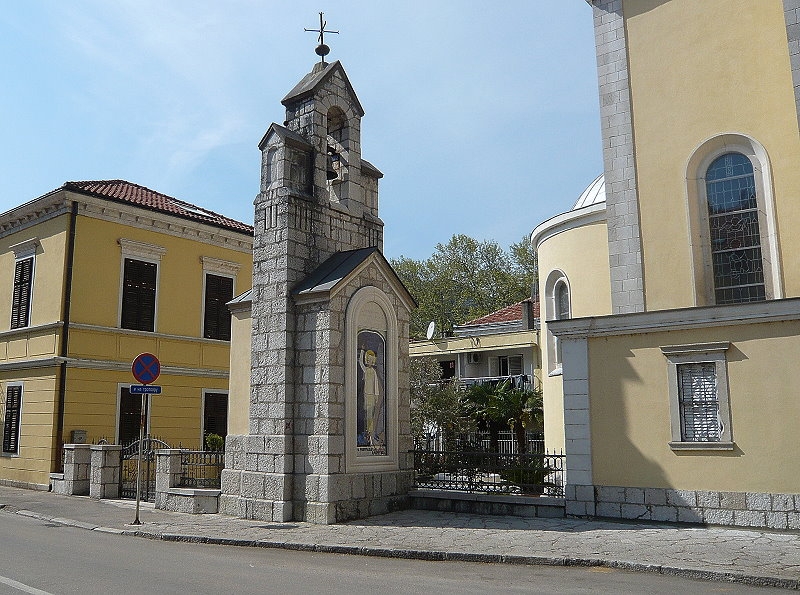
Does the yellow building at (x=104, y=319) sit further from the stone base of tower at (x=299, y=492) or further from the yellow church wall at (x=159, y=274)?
the stone base of tower at (x=299, y=492)

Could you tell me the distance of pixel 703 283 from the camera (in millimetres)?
13344

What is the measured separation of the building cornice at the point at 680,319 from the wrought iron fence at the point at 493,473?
2.37 metres

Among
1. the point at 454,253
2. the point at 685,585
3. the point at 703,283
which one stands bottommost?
the point at 685,585

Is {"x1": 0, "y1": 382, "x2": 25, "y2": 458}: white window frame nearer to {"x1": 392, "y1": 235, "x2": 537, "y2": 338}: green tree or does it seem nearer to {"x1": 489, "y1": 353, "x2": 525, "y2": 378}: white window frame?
{"x1": 489, "y1": 353, "x2": 525, "y2": 378}: white window frame

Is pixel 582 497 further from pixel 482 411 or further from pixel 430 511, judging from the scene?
pixel 482 411

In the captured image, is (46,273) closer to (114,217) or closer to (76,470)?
(114,217)

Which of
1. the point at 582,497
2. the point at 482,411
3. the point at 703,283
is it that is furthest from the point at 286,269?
the point at 482,411

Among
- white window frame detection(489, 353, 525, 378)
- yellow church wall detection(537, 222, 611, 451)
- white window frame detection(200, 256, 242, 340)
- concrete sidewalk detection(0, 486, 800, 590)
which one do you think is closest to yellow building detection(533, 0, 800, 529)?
concrete sidewalk detection(0, 486, 800, 590)

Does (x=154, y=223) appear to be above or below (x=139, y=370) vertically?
above

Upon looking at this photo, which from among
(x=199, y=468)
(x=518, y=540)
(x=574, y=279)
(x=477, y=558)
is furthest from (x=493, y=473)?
(x=199, y=468)

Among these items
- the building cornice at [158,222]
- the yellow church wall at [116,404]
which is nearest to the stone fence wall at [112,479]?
the yellow church wall at [116,404]

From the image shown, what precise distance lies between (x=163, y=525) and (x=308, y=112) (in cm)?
804

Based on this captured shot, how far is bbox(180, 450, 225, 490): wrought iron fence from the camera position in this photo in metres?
14.8

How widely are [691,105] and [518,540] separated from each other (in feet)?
28.4
